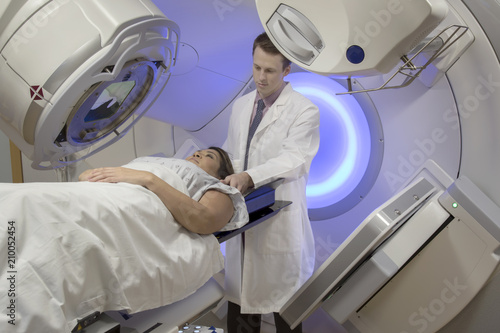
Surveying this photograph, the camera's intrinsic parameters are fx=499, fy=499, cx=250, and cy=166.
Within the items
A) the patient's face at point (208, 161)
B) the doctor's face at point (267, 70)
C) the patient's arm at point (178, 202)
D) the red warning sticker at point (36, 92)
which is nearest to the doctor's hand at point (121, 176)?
the patient's arm at point (178, 202)

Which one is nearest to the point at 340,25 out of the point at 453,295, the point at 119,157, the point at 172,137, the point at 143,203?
the point at 143,203

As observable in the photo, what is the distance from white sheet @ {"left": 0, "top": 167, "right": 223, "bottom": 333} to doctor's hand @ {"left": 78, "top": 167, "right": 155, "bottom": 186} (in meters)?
0.05

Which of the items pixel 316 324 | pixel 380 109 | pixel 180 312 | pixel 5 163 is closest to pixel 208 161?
pixel 180 312

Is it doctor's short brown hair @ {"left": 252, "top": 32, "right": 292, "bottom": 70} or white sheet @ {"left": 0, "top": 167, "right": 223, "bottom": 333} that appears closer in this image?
white sheet @ {"left": 0, "top": 167, "right": 223, "bottom": 333}

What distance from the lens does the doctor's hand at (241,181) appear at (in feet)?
5.65

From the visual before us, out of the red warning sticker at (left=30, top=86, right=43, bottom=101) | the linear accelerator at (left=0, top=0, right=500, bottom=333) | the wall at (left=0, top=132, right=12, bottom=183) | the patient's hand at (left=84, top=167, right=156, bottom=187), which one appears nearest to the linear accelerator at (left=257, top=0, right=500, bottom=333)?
the linear accelerator at (left=0, top=0, right=500, bottom=333)

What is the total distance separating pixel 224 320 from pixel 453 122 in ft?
4.86

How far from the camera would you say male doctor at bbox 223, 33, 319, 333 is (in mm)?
1925

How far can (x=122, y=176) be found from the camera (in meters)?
1.43

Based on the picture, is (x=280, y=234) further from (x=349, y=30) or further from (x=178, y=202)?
(x=349, y=30)

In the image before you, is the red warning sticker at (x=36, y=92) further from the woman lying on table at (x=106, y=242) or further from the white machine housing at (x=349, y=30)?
the white machine housing at (x=349, y=30)

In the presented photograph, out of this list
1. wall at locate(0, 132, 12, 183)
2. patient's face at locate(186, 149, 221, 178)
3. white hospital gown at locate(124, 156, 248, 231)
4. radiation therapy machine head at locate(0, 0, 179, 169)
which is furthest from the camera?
wall at locate(0, 132, 12, 183)

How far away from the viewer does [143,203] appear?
130 centimetres

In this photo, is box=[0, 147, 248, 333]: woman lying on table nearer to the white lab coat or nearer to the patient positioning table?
the patient positioning table
